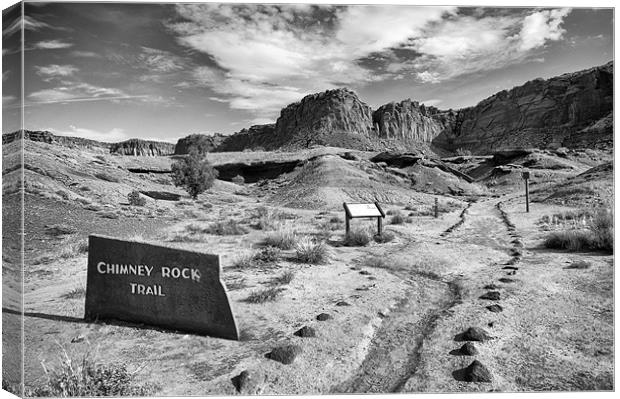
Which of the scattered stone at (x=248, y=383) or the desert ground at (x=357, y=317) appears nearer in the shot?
the scattered stone at (x=248, y=383)

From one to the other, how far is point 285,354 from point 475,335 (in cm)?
225

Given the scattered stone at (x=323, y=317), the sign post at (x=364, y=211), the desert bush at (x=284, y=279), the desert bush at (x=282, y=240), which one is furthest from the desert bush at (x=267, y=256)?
the scattered stone at (x=323, y=317)

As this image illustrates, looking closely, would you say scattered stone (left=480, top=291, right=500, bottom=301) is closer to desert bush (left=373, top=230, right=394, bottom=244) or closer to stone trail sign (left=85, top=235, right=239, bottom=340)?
stone trail sign (left=85, top=235, right=239, bottom=340)

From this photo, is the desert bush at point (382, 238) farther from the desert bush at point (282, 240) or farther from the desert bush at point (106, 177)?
the desert bush at point (106, 177)

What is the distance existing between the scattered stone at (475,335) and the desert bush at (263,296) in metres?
2.81

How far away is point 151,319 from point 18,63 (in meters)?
3.43

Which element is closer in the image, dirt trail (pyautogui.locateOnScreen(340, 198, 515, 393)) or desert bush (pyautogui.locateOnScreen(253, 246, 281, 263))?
dirt trail (pyautogui.locateOnScreen(340, 198, 515, 393))

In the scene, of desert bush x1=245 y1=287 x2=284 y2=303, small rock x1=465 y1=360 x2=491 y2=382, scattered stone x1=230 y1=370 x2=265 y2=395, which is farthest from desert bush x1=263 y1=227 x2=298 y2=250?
small rock x1=465 y1=360 x2=491 y2=382

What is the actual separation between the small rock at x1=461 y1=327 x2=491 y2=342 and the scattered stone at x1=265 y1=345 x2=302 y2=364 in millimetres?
1987

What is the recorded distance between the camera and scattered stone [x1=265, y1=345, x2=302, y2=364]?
4.29 metres

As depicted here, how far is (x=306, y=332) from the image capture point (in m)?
4.92

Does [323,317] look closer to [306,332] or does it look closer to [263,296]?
[306,332]

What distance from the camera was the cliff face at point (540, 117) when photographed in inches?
2667

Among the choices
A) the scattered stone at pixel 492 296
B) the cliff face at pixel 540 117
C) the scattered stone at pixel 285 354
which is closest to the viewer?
the scattered stone at pixel 285 354
